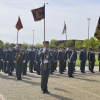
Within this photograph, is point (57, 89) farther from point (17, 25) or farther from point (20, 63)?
point (17, 25)

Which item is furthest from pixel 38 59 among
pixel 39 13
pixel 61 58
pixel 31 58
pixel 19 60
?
pixel 39 13

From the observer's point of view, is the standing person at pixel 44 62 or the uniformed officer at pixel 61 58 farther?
the uniformed officer at pixel 61 58

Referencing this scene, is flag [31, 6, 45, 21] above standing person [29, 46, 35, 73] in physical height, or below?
above

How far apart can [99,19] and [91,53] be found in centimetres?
576

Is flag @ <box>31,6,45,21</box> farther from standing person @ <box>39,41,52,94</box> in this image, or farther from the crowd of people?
standing person @ <box>39,41,52,94</box>

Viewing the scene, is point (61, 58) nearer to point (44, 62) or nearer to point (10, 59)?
point (10, 59)

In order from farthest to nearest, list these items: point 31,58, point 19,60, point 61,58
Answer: point 31,58
point 61,58
point 19,60

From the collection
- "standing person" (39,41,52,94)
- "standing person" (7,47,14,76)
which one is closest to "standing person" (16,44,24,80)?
"standing person" (7,47,14,76)

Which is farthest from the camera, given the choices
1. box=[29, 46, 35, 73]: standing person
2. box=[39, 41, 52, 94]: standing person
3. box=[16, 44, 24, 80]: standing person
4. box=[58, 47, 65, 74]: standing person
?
box=[29, 46, 35, 73]: standing person

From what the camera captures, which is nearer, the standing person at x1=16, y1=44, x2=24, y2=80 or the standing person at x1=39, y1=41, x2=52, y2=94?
the standing person at x1=39, y1=41, x2=52, y2=94

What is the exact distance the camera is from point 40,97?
849 cm

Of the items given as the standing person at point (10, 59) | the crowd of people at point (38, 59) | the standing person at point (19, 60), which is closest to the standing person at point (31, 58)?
the crowd of people at point (38, 59)

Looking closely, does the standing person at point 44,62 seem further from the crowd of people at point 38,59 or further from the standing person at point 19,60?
the standing person at point 19,60

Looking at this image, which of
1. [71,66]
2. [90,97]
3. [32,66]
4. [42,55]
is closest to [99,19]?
[71,66]
